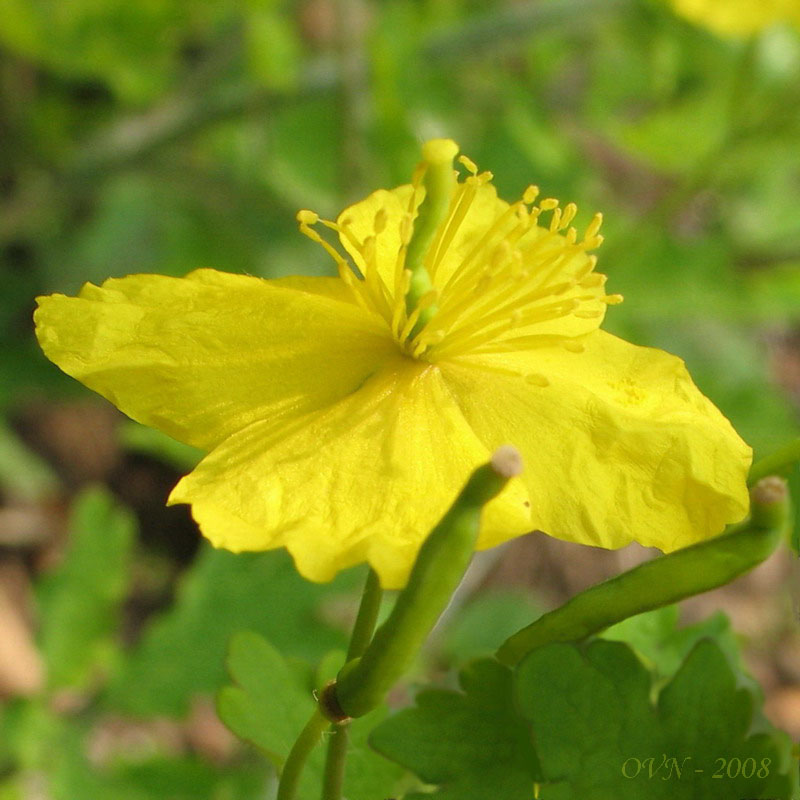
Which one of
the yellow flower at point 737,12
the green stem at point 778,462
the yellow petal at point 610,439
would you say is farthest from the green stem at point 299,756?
the yellow flower at point 737,12

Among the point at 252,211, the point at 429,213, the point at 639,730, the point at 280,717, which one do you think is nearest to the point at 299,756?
the point at 280,717

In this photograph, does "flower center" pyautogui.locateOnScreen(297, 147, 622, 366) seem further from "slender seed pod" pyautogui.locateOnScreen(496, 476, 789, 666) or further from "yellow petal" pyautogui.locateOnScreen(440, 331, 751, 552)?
"slender seed pod" pyautogui.locateOnScreen(496, 476, 789, 666)

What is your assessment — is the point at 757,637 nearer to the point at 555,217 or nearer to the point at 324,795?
the point at 555,217

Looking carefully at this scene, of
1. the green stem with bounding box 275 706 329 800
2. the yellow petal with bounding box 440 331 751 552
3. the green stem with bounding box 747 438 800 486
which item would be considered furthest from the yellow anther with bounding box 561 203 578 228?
the green stem with bounding box 275 706 329 800

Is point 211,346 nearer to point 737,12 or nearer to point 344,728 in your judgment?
point 344,728

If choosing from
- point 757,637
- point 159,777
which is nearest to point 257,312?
point 159,777

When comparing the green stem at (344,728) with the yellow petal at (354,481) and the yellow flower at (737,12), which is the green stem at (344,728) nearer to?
the yellow petal at (354,481)

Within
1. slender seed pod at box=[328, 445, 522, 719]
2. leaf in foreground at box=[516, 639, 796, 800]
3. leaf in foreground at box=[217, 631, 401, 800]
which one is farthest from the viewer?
leaf in foreground at box=[217, 631, 401, 800]
